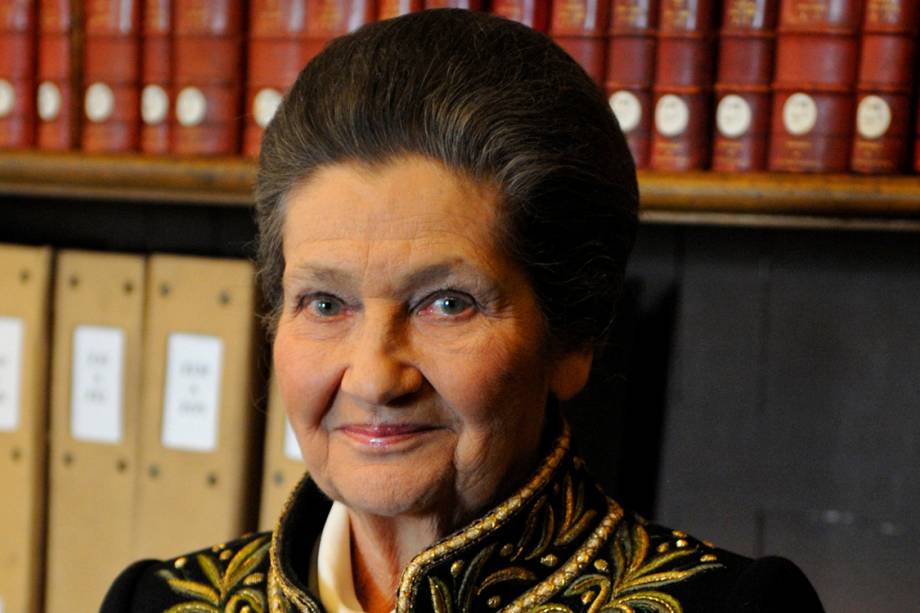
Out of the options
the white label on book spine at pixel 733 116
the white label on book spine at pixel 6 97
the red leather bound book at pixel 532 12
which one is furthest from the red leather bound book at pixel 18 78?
the white label on book spine at pixel 733 116

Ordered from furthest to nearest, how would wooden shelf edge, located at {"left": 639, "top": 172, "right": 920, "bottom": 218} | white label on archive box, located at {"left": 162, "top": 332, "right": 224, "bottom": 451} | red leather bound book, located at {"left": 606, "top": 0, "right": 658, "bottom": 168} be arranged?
1. white label on archive box, located at {"left": 162, "top": 332, "right": 224, "bottom": 451}
2. red leather bound book, located at {"left": 606, "top": 0, "right": 658, "bottom": 168}
3. wooden shelf edge, located at {"left": 639, "top": 172, "right": 920, "bottom": 218}

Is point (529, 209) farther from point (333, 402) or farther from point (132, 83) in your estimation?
point (132, 83)

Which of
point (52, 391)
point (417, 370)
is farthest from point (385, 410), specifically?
point (52, 391)

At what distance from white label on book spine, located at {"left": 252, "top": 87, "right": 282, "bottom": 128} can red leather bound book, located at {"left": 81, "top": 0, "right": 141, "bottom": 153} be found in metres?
0.16

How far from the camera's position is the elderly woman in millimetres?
956

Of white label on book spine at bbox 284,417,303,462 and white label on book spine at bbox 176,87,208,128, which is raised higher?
white label on book spine at bbox 176,87,208,128

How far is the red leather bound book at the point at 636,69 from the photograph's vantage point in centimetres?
138

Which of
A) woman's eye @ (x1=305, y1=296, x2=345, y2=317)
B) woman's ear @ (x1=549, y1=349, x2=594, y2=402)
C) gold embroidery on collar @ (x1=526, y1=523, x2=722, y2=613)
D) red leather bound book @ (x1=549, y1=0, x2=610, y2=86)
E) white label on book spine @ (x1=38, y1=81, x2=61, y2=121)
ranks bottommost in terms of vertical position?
gold embroidery on collar @ (x1=526, y1=523, x2=722, y2=613)

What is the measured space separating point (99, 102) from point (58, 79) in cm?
6

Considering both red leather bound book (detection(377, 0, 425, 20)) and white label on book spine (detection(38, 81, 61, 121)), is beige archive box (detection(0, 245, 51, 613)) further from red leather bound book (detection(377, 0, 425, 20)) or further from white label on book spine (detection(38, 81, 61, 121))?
red leather bound book (detection(377, 0, 425, 20))

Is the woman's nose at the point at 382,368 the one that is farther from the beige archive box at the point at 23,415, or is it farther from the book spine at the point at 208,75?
the beige archive box at the point at 23,415

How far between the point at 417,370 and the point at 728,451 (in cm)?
75

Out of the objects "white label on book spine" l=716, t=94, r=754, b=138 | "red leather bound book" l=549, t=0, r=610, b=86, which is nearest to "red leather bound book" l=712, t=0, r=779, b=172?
"white label on book spine" l=716, t=94, r=754, b=138

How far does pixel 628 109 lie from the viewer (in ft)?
4.55
